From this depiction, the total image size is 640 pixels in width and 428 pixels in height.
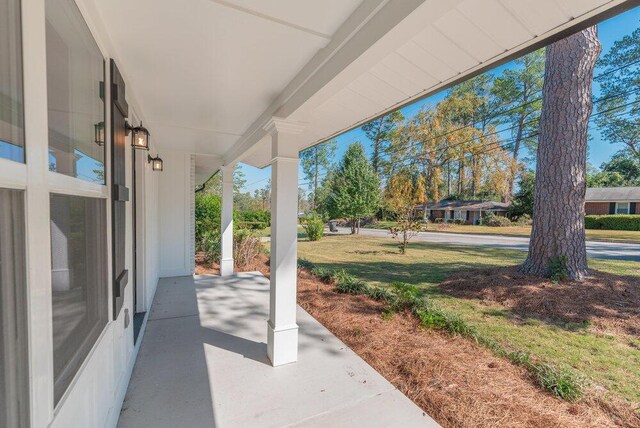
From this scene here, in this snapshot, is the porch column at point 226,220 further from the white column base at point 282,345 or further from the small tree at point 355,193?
the small tree at point 355,193

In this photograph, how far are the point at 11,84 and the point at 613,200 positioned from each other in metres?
38.2

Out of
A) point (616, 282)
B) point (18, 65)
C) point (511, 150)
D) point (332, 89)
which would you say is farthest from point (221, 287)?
point (511, 150)

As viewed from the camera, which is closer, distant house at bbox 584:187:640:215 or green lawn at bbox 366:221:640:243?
green lawn at bbox 366:221:640:243

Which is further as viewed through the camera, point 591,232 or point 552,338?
point 591,232

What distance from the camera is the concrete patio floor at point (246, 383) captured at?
6.80 feet

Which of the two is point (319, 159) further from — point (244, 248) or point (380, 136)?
point (244, 248)

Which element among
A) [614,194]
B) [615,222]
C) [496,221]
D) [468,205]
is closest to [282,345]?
[496,221]

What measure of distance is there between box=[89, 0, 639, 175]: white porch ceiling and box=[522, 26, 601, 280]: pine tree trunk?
4.35 meters

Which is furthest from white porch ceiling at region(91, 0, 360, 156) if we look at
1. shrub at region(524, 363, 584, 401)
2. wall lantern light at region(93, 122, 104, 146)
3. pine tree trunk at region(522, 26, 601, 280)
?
pine tree trunk at region(522, 26, 601, 280)

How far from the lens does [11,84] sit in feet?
2.57

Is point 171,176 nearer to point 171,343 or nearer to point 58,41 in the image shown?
point 171,343

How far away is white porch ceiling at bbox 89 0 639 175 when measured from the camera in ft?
4.74

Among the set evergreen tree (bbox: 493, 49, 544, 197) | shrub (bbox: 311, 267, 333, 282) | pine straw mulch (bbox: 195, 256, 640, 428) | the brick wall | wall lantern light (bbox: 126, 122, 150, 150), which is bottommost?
pine straw mulch (bbox: 195, 256, 640, 428)

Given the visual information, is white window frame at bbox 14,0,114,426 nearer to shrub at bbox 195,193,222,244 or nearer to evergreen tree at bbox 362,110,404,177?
shrub at bbox 195,193,222,244
